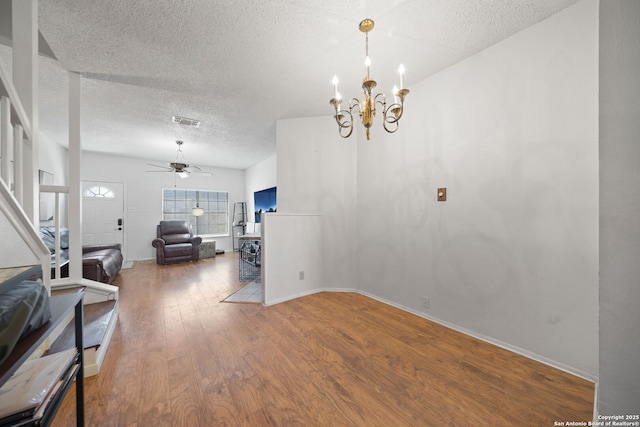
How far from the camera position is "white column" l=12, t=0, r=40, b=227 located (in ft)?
5.42

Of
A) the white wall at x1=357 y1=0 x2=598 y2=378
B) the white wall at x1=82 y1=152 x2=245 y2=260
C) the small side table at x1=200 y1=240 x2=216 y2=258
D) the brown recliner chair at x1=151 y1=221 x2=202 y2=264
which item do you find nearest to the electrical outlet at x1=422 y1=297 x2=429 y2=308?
the white wall at x1=357 y1=0 x2=598 y2=378

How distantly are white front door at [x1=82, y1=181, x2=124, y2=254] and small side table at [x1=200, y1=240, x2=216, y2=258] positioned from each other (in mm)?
1947

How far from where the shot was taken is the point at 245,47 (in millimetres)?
2146

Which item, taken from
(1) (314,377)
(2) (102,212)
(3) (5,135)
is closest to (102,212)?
(2) (102,212)

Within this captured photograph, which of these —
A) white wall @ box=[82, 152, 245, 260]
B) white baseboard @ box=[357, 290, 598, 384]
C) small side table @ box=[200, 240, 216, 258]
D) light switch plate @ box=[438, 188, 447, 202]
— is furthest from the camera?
small side table @ box=[200, 240, 216, 258]

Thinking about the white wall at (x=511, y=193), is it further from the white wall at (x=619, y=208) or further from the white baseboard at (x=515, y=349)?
the white wall at (x=619, y=208)

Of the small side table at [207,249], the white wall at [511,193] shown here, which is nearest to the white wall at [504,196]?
the white wall at [511,193]

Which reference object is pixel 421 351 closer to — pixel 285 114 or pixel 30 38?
pixel 285 114

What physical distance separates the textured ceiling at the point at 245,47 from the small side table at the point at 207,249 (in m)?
3.67

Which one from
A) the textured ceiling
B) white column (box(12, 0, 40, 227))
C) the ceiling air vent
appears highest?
the textured ceiling

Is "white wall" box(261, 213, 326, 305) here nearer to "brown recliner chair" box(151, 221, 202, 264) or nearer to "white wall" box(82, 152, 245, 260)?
"brown recliner chair" box(151, 221, 202, 264)

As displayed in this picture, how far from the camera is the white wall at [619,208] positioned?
701 millimetres

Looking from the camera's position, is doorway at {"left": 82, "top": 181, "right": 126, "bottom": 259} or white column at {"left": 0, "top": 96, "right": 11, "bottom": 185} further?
doorway at {"left": 82, "top": 181, "right": 126, "bottom": 259}

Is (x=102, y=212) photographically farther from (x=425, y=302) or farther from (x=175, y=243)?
(x=425, y=302)
